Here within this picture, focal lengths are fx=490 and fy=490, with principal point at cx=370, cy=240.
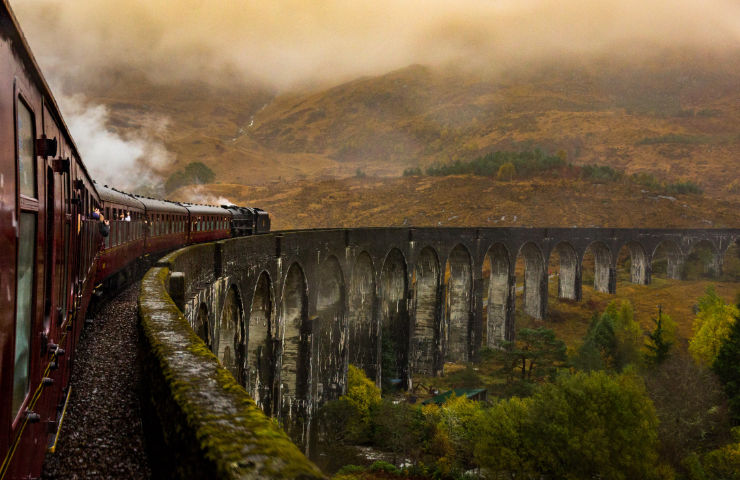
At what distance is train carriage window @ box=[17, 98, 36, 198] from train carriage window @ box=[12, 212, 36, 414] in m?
0.16

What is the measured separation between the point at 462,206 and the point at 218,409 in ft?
241

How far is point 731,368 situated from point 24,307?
32.8 m

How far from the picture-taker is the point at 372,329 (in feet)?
88.9

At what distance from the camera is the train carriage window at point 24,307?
96.7 inches

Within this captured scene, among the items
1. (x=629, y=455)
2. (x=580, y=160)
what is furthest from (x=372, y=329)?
(x=580, y=160)

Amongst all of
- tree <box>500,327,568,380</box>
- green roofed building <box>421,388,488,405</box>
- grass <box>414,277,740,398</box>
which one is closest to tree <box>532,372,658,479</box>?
green roofed building <box>421,388,488,405</box>

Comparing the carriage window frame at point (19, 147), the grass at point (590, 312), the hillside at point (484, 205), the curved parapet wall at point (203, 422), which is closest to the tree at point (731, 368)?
the grass at point (590, 312)

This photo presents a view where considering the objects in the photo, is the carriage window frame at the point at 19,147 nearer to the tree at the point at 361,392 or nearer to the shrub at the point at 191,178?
the tree at the point at 361,392

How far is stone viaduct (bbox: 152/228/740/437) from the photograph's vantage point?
1320cm

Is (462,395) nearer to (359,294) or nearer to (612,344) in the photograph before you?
(359,294)

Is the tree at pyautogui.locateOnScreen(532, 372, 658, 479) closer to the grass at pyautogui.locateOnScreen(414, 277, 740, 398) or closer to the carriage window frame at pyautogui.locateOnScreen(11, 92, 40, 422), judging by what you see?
the grass at pyautogui.locateOnScreen(414, 277, 740, 398)

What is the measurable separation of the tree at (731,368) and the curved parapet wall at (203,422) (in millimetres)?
30033

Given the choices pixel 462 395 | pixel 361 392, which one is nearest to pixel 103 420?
pixel 361 392

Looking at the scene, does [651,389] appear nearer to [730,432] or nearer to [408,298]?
[730,432]
